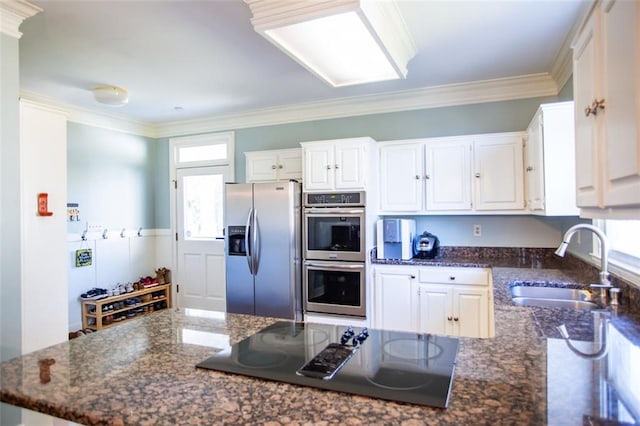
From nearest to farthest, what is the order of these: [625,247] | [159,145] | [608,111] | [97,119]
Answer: [608,111]
[625,247]
[97,119]
[159,145]

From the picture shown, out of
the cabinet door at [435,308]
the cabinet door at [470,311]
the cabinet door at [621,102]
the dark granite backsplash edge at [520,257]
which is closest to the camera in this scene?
the cabinet door at [621,102]

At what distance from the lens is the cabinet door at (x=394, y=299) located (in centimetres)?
346

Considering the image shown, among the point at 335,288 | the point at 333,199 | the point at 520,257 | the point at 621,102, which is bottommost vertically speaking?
the point at 335,288

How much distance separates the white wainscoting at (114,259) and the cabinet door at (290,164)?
1980 mm

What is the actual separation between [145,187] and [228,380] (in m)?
4.75

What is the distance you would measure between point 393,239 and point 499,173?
1115mm

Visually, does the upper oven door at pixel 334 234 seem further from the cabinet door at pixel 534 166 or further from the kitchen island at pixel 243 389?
the kitchen island at pixel 243 389

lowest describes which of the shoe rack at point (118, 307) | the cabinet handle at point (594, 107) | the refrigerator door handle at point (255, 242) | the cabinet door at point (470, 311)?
the shoe rack at point (118, 307)

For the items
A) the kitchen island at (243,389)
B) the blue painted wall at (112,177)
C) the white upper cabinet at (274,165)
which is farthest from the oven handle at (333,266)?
the blue painted wall at (112,177)

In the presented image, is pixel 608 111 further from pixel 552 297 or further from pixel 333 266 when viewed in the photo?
pixel 333 266

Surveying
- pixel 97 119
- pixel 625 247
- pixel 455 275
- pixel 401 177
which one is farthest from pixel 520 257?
pixel 97 119

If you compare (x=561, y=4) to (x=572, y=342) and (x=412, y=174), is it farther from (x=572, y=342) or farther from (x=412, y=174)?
(x=572, y=342)

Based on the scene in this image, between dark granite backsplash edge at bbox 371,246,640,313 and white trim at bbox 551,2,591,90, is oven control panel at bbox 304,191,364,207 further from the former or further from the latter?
white trim at bbox 551,2,591,90

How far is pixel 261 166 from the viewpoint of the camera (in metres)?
4.52
